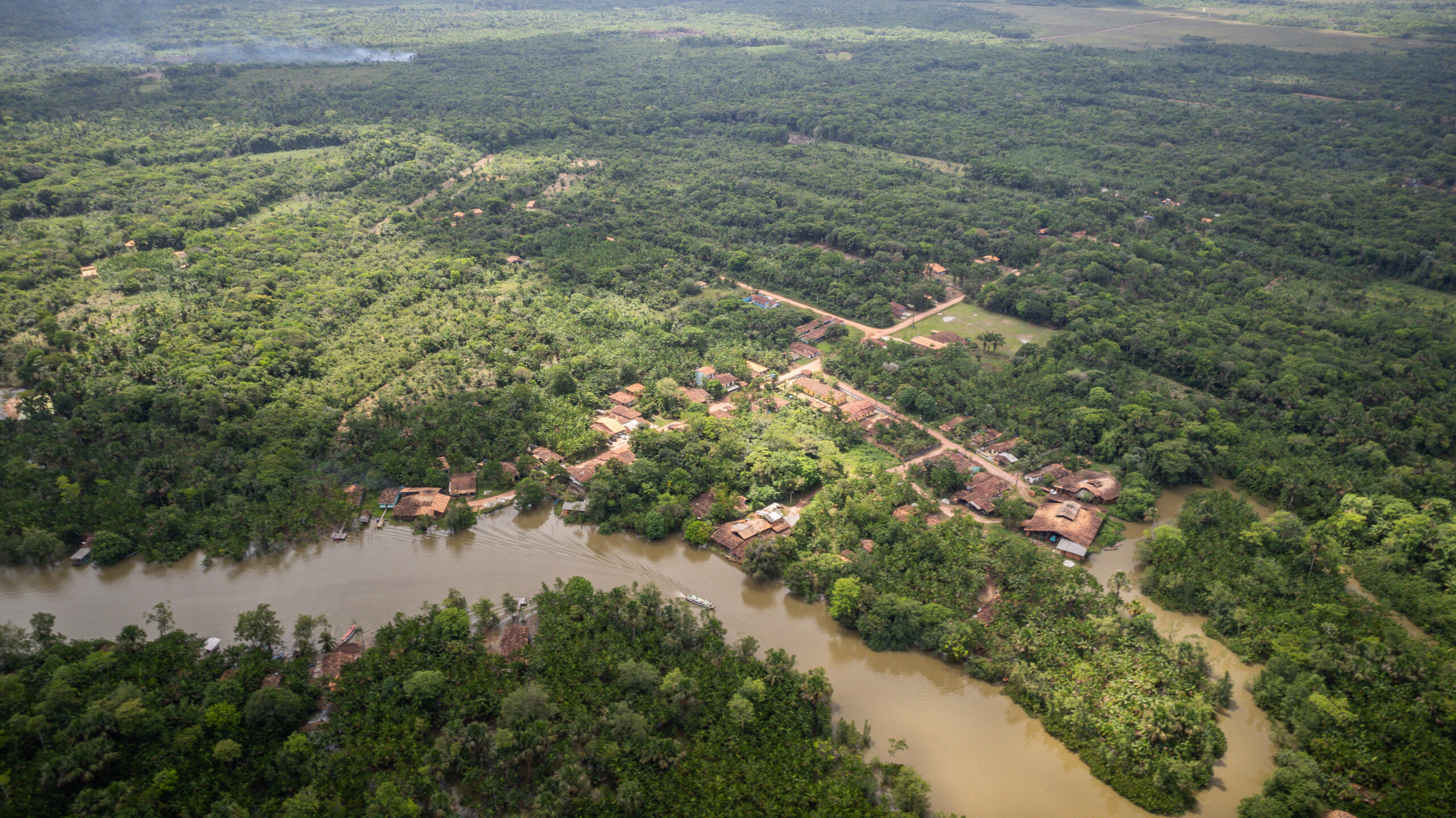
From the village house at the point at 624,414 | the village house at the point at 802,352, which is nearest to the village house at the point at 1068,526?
the village house at the point at 802,352

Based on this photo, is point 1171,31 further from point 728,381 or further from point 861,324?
point 728,381

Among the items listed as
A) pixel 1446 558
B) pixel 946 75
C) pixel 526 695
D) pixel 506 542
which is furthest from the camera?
pixel 946 75

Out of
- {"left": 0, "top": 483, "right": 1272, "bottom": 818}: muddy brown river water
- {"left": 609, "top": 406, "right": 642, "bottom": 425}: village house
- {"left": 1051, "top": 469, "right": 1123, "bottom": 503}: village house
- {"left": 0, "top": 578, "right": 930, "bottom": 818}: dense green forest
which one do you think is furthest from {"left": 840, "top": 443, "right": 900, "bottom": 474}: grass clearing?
{"left": 0, "top": 578, "right": 930, "bottom": 818}: dense green forest

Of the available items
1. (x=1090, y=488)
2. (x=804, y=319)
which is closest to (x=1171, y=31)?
(x=804, y=319)

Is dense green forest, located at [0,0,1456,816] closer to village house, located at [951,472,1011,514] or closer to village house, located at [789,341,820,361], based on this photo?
village house, located at [789,341,820,361]

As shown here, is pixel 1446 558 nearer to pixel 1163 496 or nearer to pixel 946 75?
pixel 1163 496

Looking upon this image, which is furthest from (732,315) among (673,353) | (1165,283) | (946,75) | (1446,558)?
(946,75)

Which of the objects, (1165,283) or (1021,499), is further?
(1165,283)
